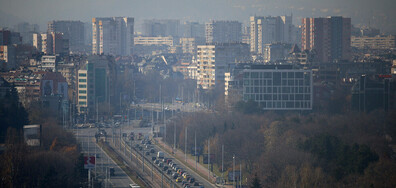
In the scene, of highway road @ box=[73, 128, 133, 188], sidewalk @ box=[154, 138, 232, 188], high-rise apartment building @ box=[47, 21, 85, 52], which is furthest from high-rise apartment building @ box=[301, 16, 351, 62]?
high-rise apartment building @ box=[47, 21, 85, 52]

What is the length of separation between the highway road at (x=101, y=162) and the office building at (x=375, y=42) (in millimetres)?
32341

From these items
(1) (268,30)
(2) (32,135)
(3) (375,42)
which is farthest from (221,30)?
(2) (32,135)

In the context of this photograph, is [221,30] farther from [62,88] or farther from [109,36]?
[62,88]

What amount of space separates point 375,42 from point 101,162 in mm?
44789

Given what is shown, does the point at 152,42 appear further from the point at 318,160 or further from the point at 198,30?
the point at 318,160

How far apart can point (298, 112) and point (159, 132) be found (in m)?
6.04

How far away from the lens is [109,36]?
80.9 meters

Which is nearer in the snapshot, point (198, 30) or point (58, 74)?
point (58, 74)

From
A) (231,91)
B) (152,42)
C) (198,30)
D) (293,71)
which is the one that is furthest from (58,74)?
(198,30)

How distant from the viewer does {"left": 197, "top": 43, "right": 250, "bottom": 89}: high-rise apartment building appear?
48.4 meters

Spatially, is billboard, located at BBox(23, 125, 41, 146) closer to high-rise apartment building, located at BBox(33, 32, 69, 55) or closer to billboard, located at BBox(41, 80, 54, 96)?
billboard, located at BBox(41, 80, 54, 96)

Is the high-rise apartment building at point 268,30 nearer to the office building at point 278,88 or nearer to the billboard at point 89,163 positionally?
the office building at point 278,88

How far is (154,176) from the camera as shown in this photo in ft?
76.3

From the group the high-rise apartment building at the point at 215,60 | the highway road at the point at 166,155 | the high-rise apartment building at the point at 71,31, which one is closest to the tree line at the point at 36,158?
the highway road at the point at 166,155
